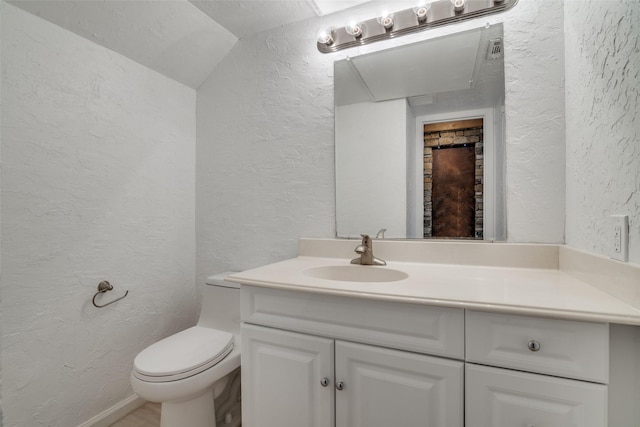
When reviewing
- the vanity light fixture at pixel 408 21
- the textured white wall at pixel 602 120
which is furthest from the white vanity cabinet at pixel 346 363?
the vanity light fixture at pixel 408 21

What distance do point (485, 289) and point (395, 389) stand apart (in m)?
0.41

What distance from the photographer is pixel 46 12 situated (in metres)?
1.24

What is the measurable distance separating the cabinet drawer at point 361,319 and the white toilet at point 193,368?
1.10 feet

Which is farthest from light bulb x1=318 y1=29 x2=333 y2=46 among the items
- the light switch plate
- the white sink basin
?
the light switch plate

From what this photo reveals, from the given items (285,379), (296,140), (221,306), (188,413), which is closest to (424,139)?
(296,140)

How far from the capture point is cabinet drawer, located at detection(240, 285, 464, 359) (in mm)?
841

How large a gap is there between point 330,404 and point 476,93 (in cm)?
137

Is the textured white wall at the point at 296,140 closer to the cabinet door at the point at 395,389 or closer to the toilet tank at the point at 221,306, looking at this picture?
the toilet tank at the point at 221,306

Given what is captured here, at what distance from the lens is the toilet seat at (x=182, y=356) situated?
1170 mm

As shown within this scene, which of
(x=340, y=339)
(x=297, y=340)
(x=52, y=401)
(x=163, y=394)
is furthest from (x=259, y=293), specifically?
(x=52, y=401)

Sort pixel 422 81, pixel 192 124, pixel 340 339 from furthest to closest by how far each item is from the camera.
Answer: pixel 192 124 < pixel 422 81 < pixel 340 339

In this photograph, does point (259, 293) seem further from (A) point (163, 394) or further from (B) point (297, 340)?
(A) point (163, 394)

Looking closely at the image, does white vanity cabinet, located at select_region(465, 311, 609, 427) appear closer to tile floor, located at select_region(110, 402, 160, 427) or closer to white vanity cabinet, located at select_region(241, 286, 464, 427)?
white vanity cabinet, located at select_region(241, 286, 464, 427)

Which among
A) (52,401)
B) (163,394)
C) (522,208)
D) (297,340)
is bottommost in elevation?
(52,401)
